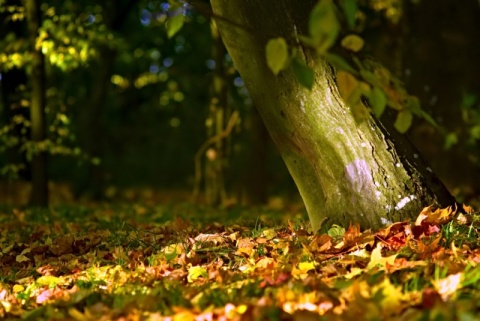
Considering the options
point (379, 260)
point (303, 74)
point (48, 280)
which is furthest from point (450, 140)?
point (303, 74)

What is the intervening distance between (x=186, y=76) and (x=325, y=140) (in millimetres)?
11827

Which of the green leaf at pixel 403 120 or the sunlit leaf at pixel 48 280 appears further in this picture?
the sunlit leaf at pixel 48 280

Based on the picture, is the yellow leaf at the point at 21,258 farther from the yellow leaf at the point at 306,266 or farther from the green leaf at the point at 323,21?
the green leaf at the point at 323,21

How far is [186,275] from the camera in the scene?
3.93m

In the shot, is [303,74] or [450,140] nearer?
[303,74]

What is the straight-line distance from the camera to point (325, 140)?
467cm

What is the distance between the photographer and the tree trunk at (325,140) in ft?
15.0

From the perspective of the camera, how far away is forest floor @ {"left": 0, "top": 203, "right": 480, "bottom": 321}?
3.07 metres

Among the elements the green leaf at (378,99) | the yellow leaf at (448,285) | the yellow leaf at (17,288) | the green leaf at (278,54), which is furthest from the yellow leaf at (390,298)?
the yellow leaf at (17,288)

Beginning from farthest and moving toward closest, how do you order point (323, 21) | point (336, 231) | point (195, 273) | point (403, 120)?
point (336, 231), point (195, 273), point (403, 120), point (323, 21)

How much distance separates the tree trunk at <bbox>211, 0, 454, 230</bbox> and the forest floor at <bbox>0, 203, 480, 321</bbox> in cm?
19

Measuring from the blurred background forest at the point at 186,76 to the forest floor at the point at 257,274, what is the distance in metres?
1.45

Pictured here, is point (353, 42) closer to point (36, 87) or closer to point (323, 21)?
point (323, 21)

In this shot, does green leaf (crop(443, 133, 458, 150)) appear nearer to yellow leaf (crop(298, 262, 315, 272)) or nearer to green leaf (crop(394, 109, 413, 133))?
yellow leaf (crop(298, 262, 315, 272))
